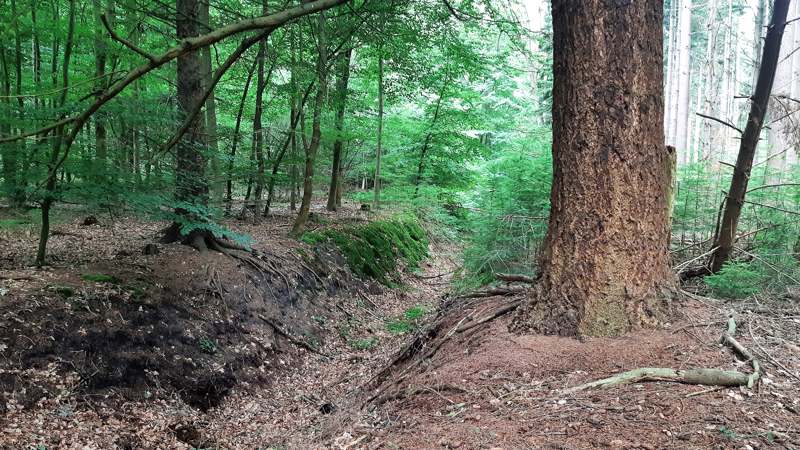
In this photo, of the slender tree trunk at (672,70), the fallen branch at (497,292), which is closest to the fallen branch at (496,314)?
the fallen branch at (497,292)

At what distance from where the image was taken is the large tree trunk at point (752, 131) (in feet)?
18.9

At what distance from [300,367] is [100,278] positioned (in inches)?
119

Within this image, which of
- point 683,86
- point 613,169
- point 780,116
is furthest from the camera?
point 683,86

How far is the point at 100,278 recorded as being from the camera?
19.8 feet

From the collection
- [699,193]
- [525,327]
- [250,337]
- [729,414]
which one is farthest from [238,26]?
[699,193]

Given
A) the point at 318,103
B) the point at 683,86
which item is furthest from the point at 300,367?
the point at 683,86

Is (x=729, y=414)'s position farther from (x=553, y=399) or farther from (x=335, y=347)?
(x=335, y=347)

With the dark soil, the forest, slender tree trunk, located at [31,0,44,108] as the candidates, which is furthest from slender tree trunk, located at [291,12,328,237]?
slender tree trunk, located at [31,0,44,108]

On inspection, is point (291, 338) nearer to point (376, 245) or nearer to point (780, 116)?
point (376, 245)

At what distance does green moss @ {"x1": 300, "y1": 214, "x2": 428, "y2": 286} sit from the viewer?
11.4 m

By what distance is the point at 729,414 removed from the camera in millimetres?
2434

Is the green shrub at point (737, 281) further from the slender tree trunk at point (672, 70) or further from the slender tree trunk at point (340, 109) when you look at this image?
the slender tree trunk at point (672, 70)

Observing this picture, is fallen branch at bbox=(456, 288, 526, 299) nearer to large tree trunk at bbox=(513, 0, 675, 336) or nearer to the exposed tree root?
large tree trunk at bbox=(513, 0, 675, 336)

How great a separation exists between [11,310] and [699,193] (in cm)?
958
